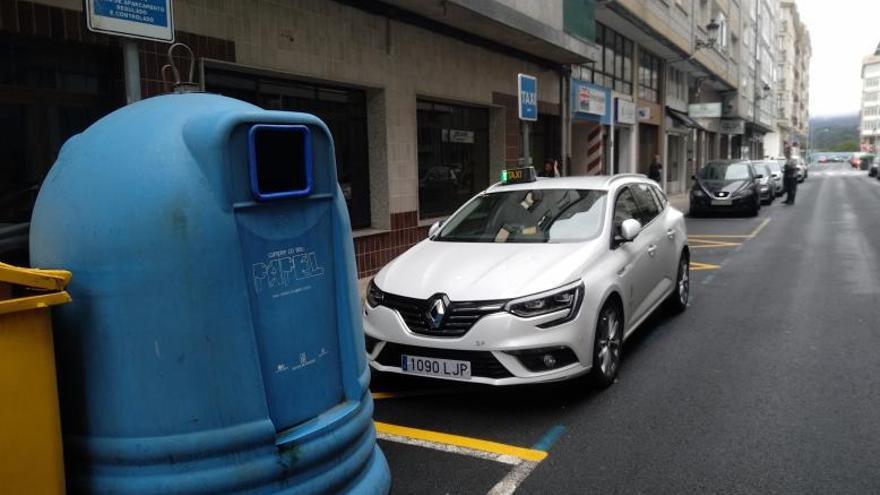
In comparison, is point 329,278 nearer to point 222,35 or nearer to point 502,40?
point 222,35

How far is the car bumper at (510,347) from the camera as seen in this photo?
4363 mm

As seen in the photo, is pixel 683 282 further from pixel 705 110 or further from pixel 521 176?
pixel 705 110

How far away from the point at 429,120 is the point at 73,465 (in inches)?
387

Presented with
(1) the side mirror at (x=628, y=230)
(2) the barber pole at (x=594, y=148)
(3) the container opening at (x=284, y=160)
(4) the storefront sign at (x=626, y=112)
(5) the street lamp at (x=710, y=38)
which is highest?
(5) the street lamp at (x=710, y=38)

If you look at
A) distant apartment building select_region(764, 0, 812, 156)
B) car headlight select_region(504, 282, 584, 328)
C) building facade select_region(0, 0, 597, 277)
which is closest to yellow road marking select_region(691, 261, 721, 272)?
building facade select_region(0, 0, 597, 277)

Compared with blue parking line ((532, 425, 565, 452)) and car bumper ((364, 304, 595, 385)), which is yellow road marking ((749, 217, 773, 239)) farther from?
blue parking line ((532, 425, 565, 452))

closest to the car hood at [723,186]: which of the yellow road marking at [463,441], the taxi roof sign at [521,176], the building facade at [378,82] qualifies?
the building facade at [378,82]

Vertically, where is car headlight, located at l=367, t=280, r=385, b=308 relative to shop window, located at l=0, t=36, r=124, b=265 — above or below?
below

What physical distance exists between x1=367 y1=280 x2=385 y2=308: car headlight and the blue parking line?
1450mm

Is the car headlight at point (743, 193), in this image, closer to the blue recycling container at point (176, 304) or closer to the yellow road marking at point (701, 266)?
the yellow road marking at point (701, 266)

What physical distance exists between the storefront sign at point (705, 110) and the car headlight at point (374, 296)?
2747cm

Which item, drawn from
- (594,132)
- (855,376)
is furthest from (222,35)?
(594,132)

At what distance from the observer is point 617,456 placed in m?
3.86

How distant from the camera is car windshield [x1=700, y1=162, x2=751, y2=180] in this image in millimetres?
20250
